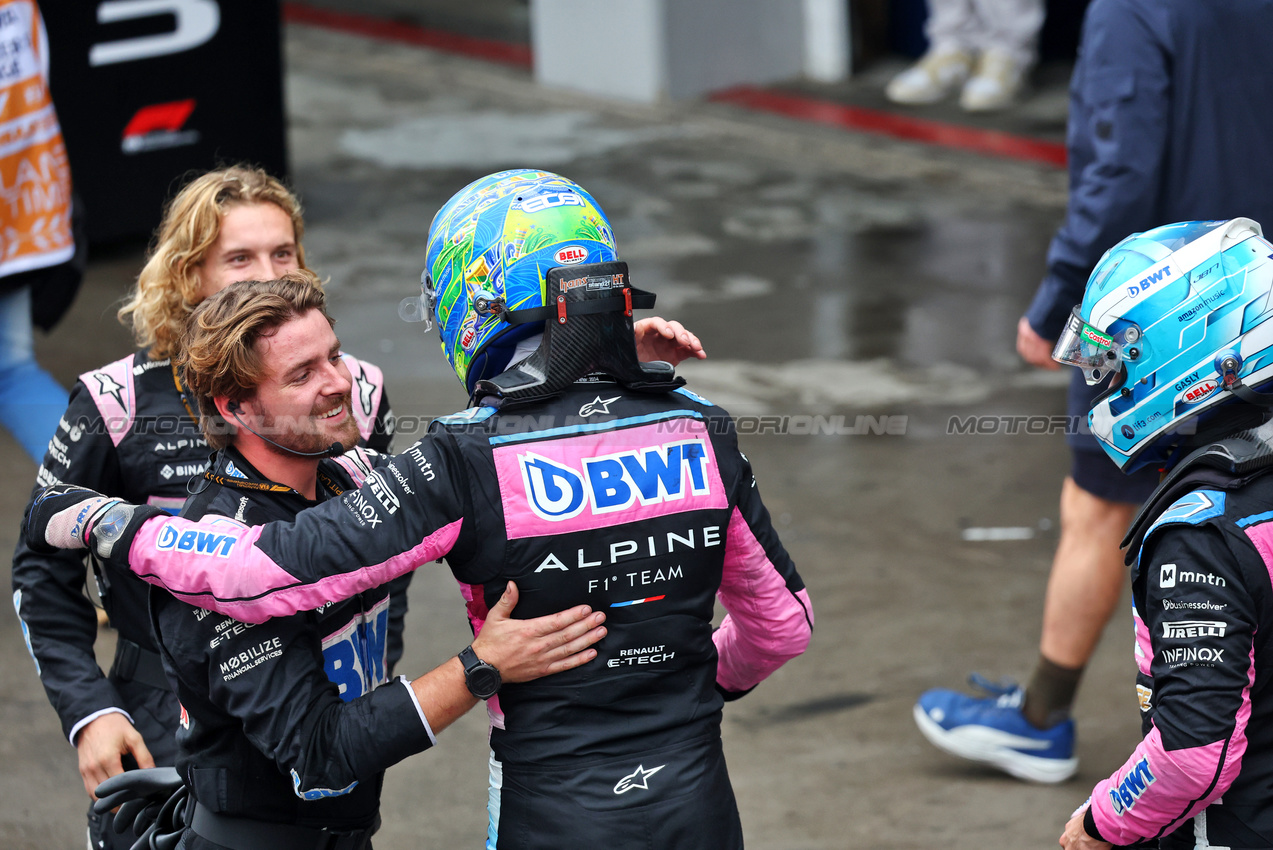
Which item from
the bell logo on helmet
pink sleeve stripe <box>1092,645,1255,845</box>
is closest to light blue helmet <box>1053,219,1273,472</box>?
the bell logo on helmet

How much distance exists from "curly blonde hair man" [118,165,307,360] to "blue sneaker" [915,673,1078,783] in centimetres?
246

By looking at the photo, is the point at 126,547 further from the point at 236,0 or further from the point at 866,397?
the point at 236,0

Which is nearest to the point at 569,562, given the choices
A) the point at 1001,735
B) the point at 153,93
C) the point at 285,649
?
the point at 285,649

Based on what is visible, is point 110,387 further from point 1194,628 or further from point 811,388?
point 811,388

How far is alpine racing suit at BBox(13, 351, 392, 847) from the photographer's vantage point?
2.78 meters

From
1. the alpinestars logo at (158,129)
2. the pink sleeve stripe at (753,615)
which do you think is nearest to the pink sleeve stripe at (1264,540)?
the pink sleeve stripe at (753,615)

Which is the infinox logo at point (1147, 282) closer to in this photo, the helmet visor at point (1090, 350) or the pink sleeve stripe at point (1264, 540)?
the helmet visor at point (1090, 350)

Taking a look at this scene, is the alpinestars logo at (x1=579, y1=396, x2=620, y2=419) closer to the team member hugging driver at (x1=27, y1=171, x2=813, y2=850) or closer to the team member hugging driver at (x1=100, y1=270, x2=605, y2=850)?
the team member hugging driver at (x1=27, y1=171, x2=813, y2=850)

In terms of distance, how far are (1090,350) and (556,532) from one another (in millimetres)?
1003

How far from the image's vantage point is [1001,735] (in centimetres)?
411

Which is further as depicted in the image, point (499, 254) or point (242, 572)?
point (499, 254)

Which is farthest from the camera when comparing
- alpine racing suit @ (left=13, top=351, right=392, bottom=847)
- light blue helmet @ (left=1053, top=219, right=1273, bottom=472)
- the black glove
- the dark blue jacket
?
the dark blue jacket

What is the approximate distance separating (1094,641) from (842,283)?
4572mm

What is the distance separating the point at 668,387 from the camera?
87.0 inches
